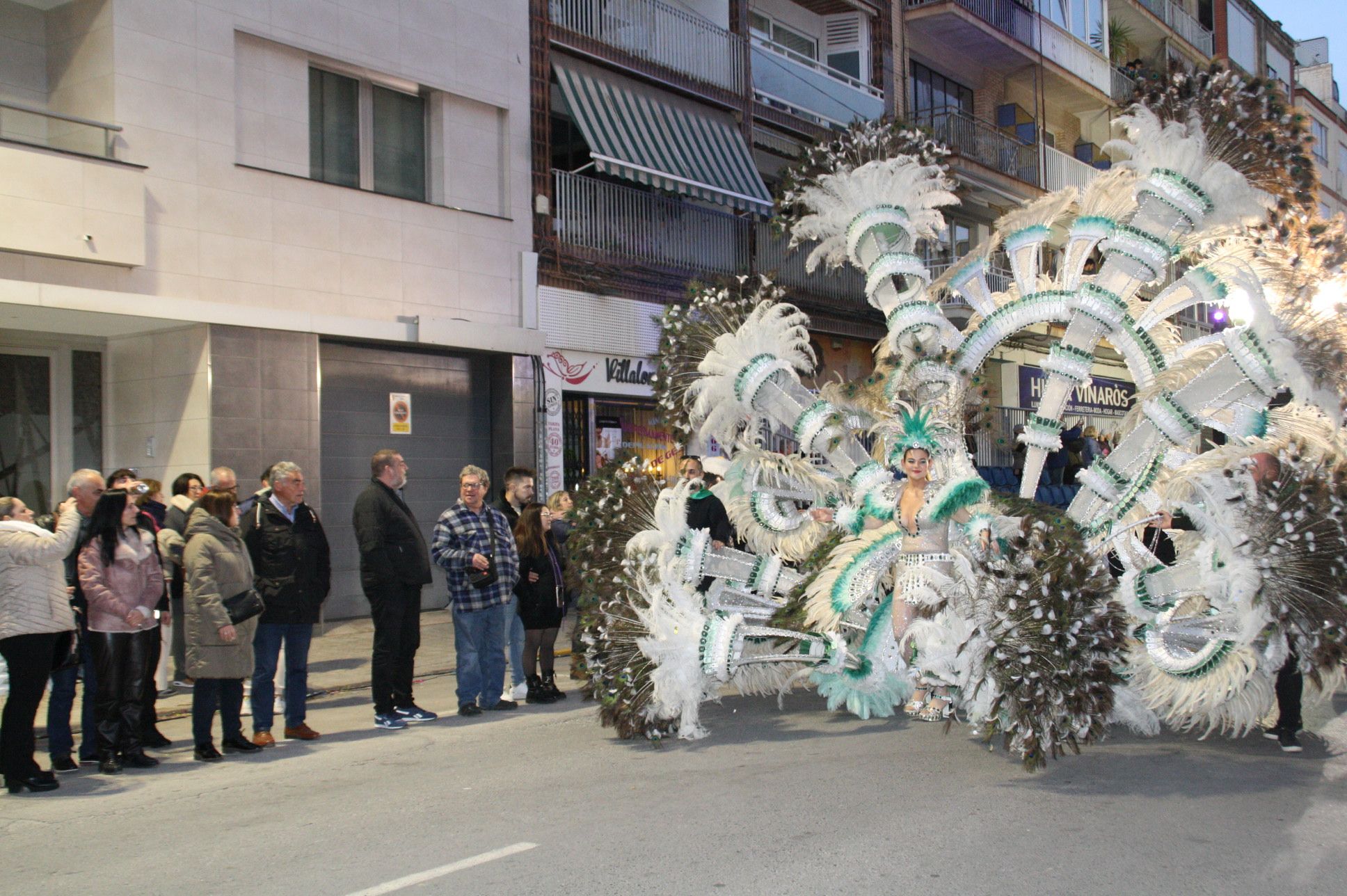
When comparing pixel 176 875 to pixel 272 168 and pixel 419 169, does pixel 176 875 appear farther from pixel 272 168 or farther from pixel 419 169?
pixel 419 169

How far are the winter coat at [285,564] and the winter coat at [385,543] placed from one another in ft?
1.09

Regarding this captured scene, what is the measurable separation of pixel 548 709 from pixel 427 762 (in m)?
1.91

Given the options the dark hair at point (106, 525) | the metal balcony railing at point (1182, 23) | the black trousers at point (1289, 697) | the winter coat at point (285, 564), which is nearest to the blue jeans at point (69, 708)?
the dark hair at point (106, 525)

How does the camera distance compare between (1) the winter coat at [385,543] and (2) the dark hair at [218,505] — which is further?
(1) the winter coat at [385,543]

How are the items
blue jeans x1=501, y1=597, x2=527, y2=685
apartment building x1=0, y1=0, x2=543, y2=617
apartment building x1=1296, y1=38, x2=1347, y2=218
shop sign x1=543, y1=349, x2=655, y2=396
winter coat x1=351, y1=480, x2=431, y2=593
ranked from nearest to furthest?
winter coat x1=351, y1=480, x2=431, y2=593
blue jeans x1=501, y1=597, x2=527, y2=685
apartment building x1=0, y1=0, x2=543, y2=617
shop sign x1=543, y1=349, x2=655, y2=396
apartment building x1=1296, y1=38, x2=1347, y2=218

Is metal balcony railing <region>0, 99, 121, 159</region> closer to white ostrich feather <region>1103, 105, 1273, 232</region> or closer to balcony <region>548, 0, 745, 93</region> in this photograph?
balcony <region>548, 0, 745, 93</region>

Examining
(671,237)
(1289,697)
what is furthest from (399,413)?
(1289,697)

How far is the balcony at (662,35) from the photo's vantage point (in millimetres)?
17703

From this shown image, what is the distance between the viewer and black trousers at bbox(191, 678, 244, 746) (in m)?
7.73

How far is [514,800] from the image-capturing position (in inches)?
251

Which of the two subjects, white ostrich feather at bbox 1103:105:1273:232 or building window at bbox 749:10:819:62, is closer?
white ostrich feather at bbox 1103:105:1273:232

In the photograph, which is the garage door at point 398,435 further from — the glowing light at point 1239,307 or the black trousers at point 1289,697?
the black trousers at point 1289,697

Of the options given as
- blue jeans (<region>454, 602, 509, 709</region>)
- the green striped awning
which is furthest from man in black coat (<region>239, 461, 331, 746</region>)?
the green striped awning

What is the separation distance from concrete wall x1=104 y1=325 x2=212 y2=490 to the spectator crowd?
8.65ft
